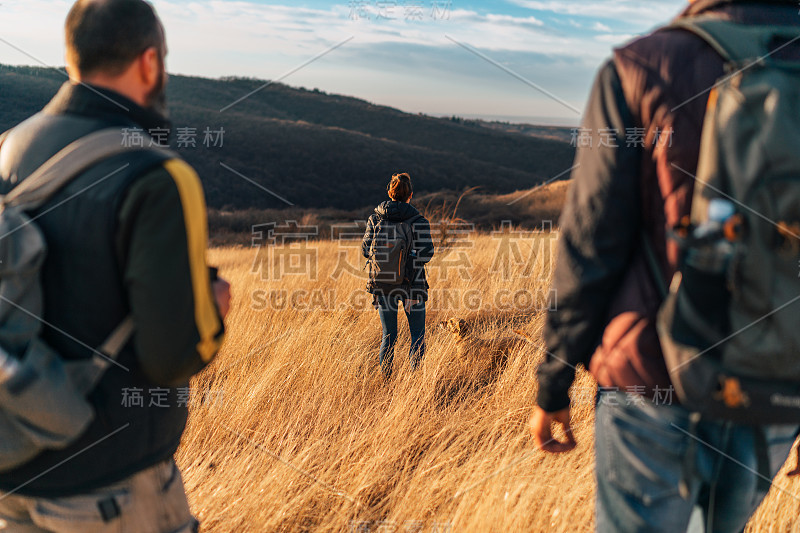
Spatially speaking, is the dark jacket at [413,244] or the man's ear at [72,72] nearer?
the man's ear at [72,72]

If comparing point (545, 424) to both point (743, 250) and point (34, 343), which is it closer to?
point (743, 250)

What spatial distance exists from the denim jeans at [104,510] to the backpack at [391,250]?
3117 mm

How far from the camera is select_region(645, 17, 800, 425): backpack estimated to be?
1.03 meters

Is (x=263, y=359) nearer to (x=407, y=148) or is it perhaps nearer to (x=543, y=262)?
(x=543, y=262)

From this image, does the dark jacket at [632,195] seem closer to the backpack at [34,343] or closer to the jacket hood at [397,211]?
the backpack at [34,343]

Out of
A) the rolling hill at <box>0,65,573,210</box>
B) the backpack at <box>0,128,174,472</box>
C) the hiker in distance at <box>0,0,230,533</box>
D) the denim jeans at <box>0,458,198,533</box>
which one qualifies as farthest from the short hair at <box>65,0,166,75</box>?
the rolling hill at <box>0,65,573,210</box>

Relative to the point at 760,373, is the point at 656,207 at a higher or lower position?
higher

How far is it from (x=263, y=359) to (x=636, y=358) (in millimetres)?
3667

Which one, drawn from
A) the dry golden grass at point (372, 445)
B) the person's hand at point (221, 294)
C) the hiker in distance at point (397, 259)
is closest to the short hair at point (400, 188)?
the hiker in distance at point (397, 259)

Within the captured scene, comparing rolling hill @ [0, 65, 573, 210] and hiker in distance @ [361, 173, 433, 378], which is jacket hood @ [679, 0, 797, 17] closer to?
hiker in distance @ [361, 173, 433, 378]

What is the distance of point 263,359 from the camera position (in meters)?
4.37

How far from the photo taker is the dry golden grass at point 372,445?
245 cm

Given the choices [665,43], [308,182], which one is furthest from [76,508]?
[308,182]

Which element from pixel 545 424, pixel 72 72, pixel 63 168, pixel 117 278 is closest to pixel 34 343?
pixel 117 278
